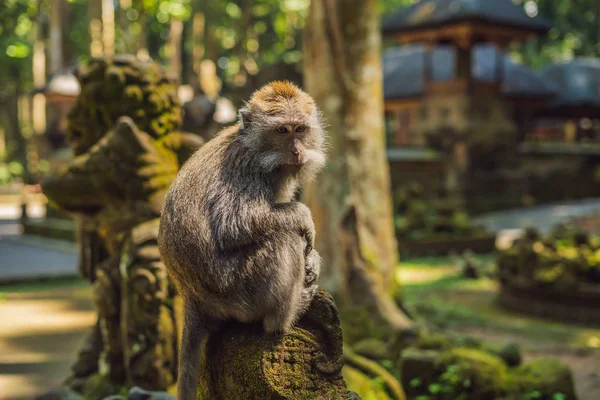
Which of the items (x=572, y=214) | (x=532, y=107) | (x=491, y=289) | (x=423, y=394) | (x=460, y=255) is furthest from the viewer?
(x=532, y=107)

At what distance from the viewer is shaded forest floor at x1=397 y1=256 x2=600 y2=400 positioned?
7.98 meters

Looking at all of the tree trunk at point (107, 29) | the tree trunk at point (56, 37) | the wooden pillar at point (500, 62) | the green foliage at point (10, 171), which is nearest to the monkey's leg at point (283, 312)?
the tree trunk at point (107, 29)

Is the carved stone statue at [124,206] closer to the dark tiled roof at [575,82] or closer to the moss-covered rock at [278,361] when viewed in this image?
the moss-covered rock at [278,361]

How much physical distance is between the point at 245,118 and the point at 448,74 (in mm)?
19752

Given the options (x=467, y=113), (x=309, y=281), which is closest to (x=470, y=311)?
(x=309, y=281)

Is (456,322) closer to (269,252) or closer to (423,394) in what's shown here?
(423,394)

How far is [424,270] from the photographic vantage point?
44.9 feet

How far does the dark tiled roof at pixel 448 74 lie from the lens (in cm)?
2192

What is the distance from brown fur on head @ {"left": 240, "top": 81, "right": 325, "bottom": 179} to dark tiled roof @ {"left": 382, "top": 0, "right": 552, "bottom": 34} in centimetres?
1644

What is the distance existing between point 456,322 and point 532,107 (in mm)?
15315

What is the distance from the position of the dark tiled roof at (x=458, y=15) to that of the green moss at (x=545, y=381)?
14.0 meters

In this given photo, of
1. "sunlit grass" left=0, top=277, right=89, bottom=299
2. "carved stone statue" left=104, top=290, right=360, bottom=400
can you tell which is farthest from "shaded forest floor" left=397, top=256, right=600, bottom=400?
"sunlit grass" left=0, top=277, right=89, bottom=299

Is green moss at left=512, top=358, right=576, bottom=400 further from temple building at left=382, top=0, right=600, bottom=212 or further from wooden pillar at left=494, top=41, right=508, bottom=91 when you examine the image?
wooden pillar at left=494, top=41, right=508, bottom=91

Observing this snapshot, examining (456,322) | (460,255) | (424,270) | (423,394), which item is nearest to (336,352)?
(423,394)
